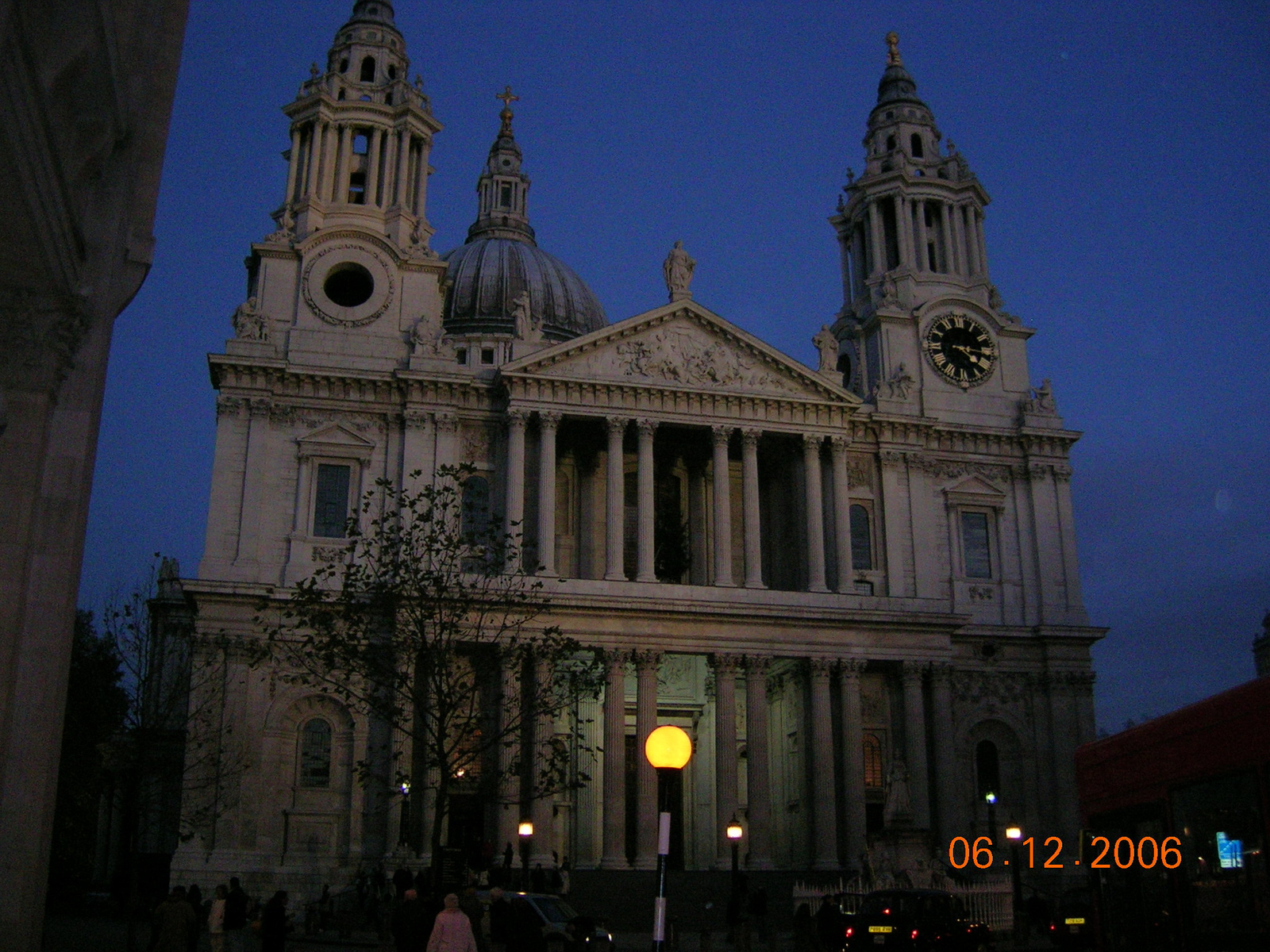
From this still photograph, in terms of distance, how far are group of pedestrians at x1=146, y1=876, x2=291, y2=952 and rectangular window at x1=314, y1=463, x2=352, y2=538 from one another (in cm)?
2278

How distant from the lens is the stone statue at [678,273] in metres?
51.2

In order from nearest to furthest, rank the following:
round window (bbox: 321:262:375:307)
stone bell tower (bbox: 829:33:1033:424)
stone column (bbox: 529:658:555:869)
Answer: stone column (bbox: 529:658:555:869) → round window (bbox: 321:262:375:307) → stone bell tower (bbox: 829:33:1033:424)

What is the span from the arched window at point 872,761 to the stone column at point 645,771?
29.5 feet

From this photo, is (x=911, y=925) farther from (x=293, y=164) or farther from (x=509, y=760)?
(x=293, y=164)

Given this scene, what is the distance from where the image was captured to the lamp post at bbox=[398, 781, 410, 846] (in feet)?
131

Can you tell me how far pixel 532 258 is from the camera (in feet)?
274

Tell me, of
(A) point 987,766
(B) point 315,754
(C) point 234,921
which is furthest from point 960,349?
(C) point 234,921

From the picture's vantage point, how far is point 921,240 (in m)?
59.2

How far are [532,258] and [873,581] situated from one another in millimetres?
40198

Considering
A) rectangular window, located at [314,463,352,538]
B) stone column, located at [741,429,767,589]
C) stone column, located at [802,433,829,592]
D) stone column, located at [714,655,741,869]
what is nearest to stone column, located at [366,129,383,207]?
rectangular window, located at [314,463,352,538]

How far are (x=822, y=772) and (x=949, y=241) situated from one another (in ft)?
87.3

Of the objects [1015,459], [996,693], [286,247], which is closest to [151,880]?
[286,247]

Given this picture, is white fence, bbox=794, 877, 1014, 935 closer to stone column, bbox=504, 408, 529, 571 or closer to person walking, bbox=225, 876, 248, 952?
stone column, bbox=504, 408, 529, 571

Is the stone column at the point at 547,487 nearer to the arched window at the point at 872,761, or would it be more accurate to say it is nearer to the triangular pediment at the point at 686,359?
the triangular pediment at the point at 686,359
